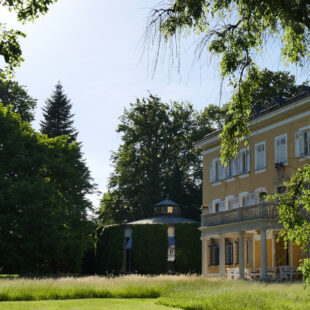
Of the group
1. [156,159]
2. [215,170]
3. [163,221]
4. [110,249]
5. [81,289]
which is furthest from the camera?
[156,159]

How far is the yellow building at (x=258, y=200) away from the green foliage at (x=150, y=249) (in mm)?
5540

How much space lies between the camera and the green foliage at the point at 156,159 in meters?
56.6

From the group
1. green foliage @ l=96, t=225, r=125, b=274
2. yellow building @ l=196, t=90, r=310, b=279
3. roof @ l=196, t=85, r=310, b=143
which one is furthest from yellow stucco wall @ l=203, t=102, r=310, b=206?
green foliage @ l=96, t=225, r=125, b=274

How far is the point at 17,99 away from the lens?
Result: 49.9m

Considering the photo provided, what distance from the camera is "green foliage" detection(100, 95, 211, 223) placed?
56.6m

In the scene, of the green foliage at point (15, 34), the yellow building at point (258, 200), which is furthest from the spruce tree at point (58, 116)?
the green foliage at point (15, 34)

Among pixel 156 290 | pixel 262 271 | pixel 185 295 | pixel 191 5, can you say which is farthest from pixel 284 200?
pixel 262 271

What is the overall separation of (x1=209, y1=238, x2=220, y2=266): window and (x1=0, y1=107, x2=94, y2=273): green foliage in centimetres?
902

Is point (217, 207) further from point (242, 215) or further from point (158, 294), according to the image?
point (158, 294)

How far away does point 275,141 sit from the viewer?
3045 cm

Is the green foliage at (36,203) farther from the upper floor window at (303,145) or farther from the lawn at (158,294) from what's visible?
the upper floor window at (303,145)

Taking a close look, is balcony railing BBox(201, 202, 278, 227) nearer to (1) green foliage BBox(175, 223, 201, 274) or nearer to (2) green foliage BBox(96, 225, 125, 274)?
(1) green foliage BBox(175, 223, 201, 274)

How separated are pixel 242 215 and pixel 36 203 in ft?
42.6

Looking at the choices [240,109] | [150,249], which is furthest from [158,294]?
[150,249]
